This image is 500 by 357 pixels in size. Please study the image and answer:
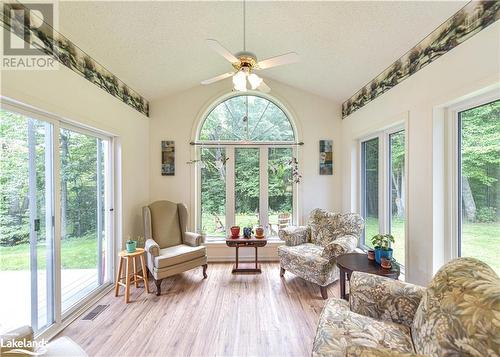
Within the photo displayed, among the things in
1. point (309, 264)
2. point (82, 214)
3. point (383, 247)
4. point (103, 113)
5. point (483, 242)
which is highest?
point (103, 113)

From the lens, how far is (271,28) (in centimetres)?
238

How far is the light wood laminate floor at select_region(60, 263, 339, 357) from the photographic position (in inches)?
73.4

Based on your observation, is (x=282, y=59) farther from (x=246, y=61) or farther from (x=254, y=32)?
(x=254, y=32)

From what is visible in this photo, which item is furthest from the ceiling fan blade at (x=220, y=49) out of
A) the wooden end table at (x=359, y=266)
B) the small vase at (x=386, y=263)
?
the small vase at (x=386, y=263)

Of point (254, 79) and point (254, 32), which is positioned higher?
point (254, 32)

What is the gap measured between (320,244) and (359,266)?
0.96 m

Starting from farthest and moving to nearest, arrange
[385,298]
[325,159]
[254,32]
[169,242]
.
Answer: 1. [325,159]
2. [169,242]
3. [254,32]
4. [385,298]

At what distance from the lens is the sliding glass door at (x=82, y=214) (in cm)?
226

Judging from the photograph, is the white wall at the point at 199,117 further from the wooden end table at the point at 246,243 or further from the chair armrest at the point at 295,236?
the wooden end table at the point at 246,243

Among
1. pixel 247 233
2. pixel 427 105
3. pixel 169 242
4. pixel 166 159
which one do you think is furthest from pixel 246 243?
pixel 427 105

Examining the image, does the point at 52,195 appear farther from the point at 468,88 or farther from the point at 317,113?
the point at 317,113

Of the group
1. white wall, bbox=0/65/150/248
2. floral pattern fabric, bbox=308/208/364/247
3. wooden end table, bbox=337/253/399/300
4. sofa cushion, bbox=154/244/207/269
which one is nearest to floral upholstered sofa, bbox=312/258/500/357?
wooden end table, bbox=337/253/399/300

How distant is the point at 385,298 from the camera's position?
1.53m

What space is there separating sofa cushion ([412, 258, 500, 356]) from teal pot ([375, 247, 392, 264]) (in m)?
0.95
